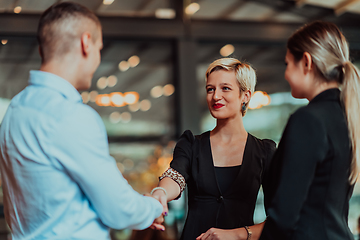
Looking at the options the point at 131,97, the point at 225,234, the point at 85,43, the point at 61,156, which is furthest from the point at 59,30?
the point at 131,97

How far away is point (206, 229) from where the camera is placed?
181cm

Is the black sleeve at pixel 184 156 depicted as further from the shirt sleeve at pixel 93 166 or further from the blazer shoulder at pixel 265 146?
the shirt sleeve at pixel 93 166

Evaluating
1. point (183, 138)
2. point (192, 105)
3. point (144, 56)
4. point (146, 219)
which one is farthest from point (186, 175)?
point (144, 56)

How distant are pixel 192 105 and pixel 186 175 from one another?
3.69m

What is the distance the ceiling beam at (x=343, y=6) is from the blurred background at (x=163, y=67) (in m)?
0.02

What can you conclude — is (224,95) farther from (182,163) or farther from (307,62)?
(307,62)

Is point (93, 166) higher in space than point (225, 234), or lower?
higher

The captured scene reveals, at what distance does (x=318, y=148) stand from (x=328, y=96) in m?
0.22

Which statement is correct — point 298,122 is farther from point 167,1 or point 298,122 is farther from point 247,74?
point 167,1

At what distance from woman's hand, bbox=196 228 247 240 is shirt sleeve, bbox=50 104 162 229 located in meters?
0.49

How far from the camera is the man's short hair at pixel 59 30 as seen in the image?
4.18 ft

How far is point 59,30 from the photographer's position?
1272 mm

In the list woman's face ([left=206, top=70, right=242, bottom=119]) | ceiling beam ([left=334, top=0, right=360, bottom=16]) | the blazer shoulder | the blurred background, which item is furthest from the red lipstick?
ceiling beam ([left=334, top=0, right=360, bottom=16])

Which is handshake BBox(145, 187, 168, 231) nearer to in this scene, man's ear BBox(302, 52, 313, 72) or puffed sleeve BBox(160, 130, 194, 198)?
puffed sleeve BBox(160, 130, 194, 198)
